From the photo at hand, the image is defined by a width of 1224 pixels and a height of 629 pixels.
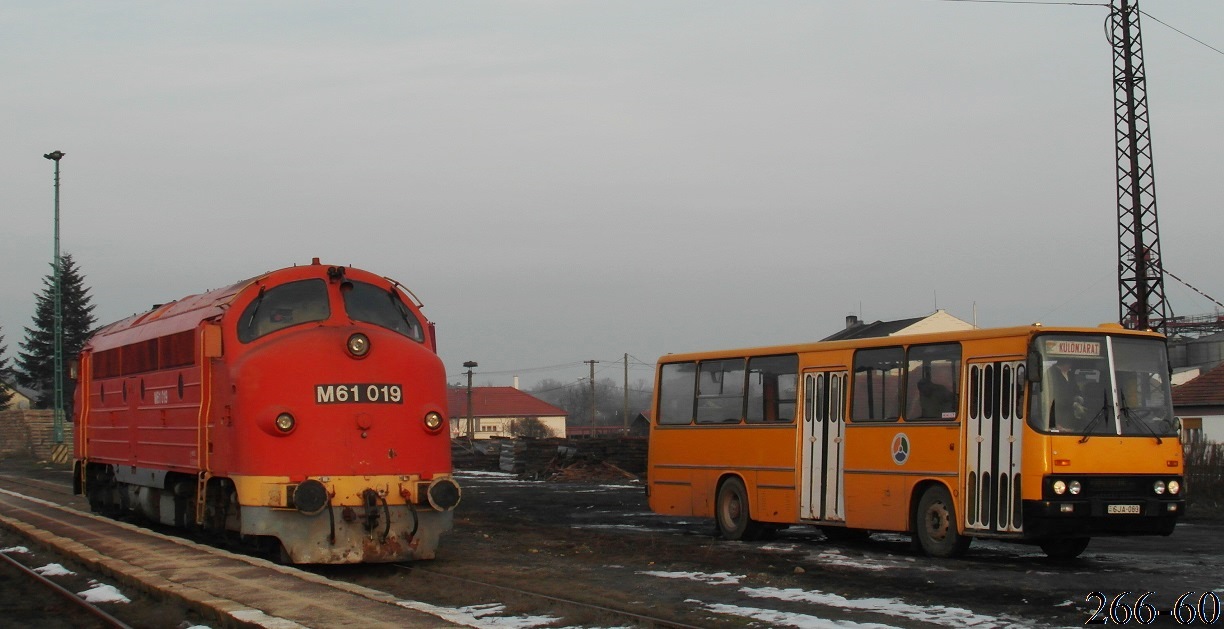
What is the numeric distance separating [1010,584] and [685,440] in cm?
809

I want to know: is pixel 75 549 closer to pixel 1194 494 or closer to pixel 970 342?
pixel 970 342

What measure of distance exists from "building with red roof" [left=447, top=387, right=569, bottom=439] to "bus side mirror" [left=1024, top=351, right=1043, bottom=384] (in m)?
104

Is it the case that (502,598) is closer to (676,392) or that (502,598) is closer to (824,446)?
(824,446)

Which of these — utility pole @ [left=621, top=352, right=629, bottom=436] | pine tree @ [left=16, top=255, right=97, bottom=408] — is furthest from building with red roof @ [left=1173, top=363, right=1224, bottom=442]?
pine tree @ [left=16, top=255, right=97, bottom=408]

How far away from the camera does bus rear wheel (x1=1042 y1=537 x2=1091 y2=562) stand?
15.7 metres

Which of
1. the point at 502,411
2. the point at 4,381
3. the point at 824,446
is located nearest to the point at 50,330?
the point at 4,381

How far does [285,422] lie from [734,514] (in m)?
7.93

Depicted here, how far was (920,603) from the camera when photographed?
11.4 metres

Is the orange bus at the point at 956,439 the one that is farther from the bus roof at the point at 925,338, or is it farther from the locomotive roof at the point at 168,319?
the locomotive roof at the point at 168,319

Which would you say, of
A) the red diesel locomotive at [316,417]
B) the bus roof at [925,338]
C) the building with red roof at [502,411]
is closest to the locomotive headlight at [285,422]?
the red diesel locomotive at [316,417]

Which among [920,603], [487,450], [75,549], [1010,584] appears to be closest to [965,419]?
[1010,584]

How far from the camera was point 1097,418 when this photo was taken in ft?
48.1

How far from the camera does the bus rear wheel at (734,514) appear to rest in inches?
742

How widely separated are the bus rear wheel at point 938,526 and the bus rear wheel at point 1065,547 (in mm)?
1173
